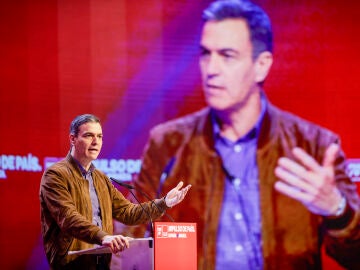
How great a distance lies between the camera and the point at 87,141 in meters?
3.11

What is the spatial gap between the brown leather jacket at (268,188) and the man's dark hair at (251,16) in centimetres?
54

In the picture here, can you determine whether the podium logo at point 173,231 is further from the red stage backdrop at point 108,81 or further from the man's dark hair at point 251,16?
the man's dark hair at point 251,16

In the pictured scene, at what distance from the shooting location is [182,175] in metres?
5.14

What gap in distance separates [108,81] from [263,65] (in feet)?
4.33

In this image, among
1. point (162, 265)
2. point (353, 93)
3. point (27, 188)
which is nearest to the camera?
point (162, 265)

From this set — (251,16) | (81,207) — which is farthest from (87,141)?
(251,16)

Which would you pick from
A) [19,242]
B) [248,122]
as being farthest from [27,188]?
[248,122]

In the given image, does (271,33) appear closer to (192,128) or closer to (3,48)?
(192,128)

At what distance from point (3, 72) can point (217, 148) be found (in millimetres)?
1864

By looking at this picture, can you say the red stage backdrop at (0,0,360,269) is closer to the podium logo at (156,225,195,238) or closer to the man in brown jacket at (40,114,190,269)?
the man in brown jacket at (40,114,190,269)

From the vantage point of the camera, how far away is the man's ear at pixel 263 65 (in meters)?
5.24

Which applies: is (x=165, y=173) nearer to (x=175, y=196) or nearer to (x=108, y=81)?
(x=108, y=81)

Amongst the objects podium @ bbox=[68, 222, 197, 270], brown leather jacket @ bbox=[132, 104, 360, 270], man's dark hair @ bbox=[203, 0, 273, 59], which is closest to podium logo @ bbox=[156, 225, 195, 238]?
podium @ bbox=[68, 222, 197, 270]

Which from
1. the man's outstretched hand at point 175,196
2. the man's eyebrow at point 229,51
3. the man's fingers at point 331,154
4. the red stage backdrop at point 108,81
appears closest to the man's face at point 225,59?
the man's eyebrow at point 229,51
